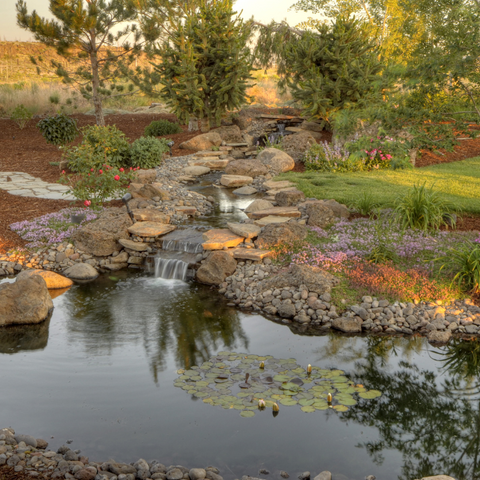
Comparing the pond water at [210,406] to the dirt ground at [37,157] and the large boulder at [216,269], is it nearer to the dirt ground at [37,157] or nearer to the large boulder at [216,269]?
the large boulder at [216,269]

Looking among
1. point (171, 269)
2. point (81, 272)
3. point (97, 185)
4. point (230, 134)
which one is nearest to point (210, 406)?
point (171, 269)

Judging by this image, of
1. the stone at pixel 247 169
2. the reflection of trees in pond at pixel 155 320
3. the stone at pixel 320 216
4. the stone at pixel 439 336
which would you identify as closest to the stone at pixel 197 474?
the reflection of trees in pond at pixel 155 320

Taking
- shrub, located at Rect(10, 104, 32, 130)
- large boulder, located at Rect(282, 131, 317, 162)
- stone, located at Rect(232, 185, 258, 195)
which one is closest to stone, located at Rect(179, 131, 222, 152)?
large boulder, located at Rect(282, 131, 317, 162)

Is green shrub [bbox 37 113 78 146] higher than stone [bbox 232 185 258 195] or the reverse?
higher

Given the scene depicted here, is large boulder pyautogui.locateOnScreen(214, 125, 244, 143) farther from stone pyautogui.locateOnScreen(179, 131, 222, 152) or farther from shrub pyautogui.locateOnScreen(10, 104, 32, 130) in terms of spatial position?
shrub pyautogui.locateOnScreen(10, 104, 32, 130)

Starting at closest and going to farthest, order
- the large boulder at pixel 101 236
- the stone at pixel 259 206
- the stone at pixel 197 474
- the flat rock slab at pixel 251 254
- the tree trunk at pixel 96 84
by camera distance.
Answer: the stone at pixel 197 474 → the flat rock slab at pixel 251 254 → the large boulder at pixel 101 236 → the stone at pixel 259 206 → the tree trunk at pixel 96 84

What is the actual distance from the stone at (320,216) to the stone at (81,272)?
385cm

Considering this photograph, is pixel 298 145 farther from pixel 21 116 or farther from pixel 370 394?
pixel 21 116

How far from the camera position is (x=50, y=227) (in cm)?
900

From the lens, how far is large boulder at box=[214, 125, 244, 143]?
52.5 feet

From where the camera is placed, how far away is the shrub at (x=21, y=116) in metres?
19.5

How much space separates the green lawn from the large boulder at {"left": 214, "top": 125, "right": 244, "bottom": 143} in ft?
13.9

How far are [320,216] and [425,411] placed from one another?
173 inches

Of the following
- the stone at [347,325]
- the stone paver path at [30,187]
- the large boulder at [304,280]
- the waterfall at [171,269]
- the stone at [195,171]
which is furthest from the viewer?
the stone at [195,171]
